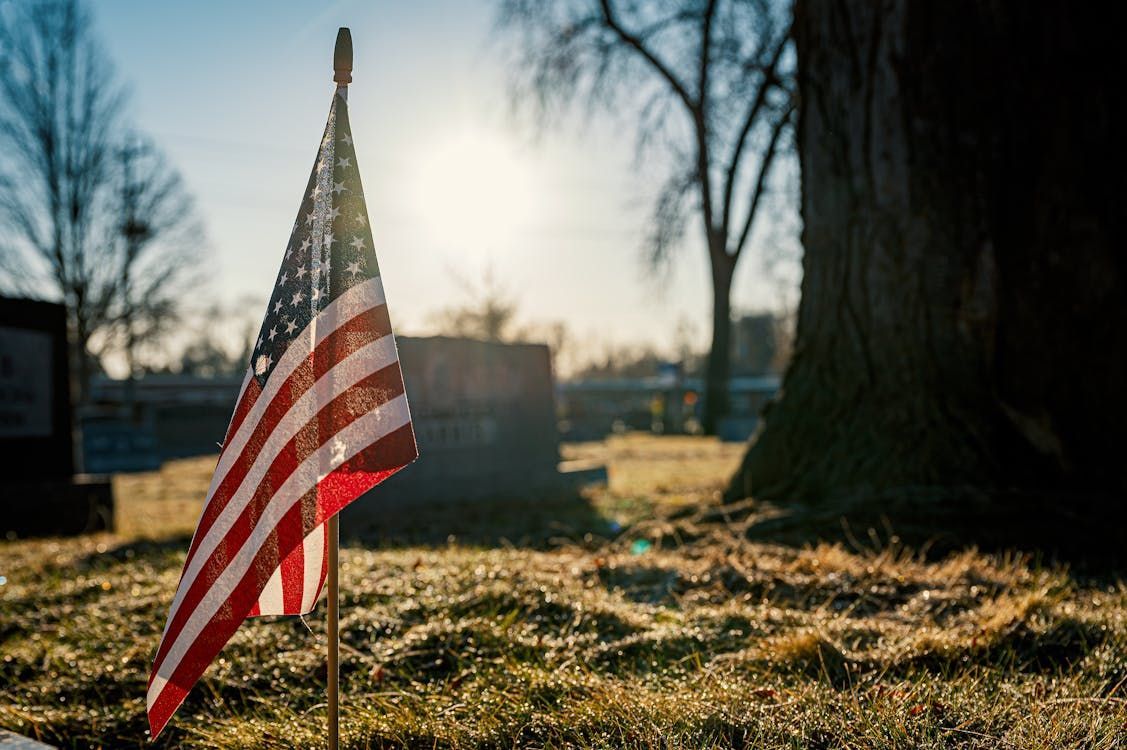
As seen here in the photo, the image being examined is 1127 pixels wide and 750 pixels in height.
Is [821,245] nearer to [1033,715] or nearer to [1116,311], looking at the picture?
[1116,311]

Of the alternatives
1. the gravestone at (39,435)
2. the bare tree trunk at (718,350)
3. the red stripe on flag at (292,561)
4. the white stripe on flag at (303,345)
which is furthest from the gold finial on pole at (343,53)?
the bare tree trunk at (718,350)

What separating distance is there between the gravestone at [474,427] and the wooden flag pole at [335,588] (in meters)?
6.29

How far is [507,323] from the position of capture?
44.0 meters

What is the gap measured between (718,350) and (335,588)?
80.1ft

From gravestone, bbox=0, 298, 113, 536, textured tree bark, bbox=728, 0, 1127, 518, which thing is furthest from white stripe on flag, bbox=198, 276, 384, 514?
gravestone, bbox=0, 298, 113, 536

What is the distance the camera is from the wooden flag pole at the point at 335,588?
2307mm

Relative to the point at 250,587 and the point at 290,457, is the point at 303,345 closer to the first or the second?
the point at 290,457

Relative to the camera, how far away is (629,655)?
330 cm

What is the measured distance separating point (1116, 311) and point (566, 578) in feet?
13.2

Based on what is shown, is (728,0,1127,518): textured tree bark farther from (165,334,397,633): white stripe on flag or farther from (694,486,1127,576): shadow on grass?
(165,334,397,633): white stripe on flag

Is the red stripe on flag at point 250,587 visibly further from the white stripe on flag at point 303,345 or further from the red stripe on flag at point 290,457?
the white stripe on flag at point 303,345

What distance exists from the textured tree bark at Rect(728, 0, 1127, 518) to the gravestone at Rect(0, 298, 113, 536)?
22.4ft

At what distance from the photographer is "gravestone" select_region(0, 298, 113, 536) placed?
866 centimetres

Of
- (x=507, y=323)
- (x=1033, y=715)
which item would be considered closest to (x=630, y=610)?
(x=1033, y=715)
